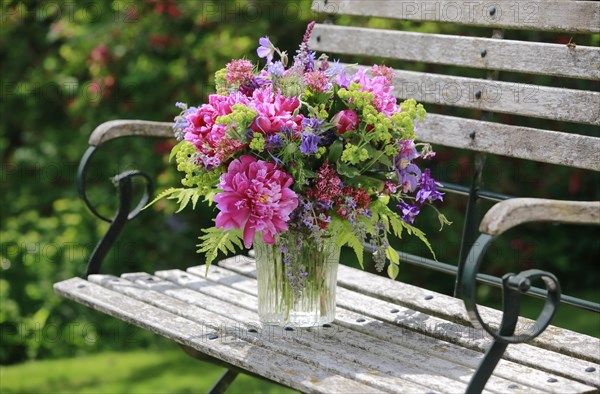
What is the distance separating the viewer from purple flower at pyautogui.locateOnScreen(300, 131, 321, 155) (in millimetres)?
2121

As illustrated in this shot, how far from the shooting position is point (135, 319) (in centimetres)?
244

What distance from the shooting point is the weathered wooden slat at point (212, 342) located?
1.98m

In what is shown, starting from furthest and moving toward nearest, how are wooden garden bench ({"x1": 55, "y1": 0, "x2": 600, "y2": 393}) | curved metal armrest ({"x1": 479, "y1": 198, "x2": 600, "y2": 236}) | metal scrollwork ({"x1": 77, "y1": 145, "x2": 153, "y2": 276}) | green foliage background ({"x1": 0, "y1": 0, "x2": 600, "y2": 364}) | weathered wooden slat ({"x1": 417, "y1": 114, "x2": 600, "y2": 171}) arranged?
green foliage background ({"x1": 0, "y1": 0, "x2": 600, "y2": 364}), metal scrollwork ({"x1": 77, "y1": 145, "x2": 153, "y2": 276}), weathered wooden slat ({"x1": 417, "y1": 114, "x2": 600, "y2": 171}), wooden garden bench ({"x1": 55, "y1": 0, "x2": 600, "y2": 393}), curved metal armrest ({"x1": 479, "y1": 198, "x2": 600, "y2": 236})

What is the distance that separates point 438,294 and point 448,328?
11.3 inches

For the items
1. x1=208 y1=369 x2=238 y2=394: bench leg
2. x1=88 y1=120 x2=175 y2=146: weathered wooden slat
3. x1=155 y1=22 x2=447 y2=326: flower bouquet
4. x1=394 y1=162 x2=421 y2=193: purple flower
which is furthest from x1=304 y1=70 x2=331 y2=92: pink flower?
x1=208 y1=369 x2=238 y2=394: bench leg

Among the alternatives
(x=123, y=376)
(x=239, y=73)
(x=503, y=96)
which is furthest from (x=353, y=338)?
(x=123, y=376)

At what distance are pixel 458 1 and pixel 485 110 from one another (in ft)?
1.00

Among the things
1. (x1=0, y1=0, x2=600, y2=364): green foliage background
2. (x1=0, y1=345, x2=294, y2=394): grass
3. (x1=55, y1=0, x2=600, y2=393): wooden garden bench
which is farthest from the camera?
(x1=0, y1=0, x2=600, y2=364): green foliage background

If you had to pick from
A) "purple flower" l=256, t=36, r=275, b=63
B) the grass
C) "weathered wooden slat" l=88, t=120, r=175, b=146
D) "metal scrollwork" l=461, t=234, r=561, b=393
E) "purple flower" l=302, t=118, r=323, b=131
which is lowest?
the grass

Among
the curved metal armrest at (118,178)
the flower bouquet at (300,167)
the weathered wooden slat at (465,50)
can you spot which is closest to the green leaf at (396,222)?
the flower bouquet at (300,167)

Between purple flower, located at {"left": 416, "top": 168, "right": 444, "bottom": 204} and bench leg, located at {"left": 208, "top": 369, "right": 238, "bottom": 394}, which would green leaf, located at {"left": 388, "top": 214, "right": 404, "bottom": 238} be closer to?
purple flower, located at {"left": 416, "top": 168, "right": 444, "bottom": 204}

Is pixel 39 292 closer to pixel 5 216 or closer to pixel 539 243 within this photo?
pixel 5 216

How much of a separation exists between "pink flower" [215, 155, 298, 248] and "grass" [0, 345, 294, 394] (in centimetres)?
212

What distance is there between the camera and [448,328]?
92.6 inches
